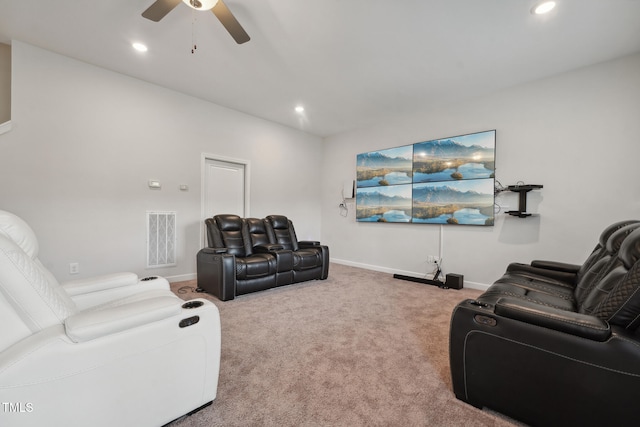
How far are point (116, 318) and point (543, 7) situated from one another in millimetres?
3629

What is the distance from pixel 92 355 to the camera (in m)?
0.98

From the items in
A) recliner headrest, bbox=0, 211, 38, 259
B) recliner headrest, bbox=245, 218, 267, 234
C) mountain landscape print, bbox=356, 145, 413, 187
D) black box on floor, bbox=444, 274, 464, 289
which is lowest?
black box on floor, bbox=444, 274, 464, 289

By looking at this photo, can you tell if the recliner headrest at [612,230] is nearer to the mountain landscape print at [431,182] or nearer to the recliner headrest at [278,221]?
the mountain landscape print at [431,182]

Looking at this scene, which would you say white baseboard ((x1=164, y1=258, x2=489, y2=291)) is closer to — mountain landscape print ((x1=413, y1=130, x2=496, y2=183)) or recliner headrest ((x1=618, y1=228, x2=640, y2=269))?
mountain landscape print ((x1=413, y1=130, x2=496, y2=183))

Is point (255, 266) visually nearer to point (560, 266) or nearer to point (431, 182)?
point (431, 182)

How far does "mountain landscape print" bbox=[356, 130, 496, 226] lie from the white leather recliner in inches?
147

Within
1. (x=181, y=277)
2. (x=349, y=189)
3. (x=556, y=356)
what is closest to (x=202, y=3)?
(x=556, y=356)

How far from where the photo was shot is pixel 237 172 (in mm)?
4652

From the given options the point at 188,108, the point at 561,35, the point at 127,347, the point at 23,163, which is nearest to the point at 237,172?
the point at 188,108

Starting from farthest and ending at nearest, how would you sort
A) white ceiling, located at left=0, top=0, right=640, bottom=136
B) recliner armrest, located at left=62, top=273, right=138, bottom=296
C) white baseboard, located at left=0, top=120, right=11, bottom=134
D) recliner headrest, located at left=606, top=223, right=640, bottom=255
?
white baseboard, located at left=0, top=120, right=11, bottom=134, white ceiling, located at left=0, top=0, right=640, bottom=136, recliner headrest, located at left=606, top=223, right=640, bottom=255, recliner armrest, located at left=62, top=273, right=138, bottom=296

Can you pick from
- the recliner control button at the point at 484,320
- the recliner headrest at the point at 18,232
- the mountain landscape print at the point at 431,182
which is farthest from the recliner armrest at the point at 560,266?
the recliner headrest at the point at 18,232

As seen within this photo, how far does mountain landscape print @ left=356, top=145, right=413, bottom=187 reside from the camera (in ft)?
14.7

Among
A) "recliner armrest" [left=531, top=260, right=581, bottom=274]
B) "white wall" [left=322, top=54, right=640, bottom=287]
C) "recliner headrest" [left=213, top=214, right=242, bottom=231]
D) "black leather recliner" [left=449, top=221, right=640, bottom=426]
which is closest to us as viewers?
"black leather recliner" [left=449, top=221, right=640, bottom=426]

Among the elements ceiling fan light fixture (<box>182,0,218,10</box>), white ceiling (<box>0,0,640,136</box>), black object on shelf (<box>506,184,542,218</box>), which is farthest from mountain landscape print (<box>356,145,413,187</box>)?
ceiling fan light fixture (<box>182,0,218,10</box>)
